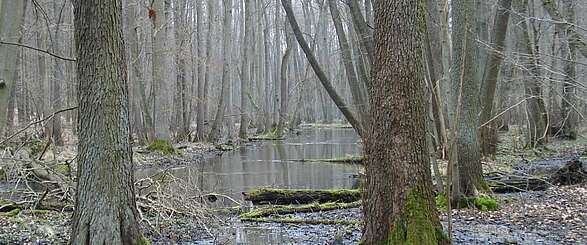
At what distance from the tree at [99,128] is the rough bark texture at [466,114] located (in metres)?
5.19

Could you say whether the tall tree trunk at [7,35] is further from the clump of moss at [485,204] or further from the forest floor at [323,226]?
the clump of moss at [485,204]

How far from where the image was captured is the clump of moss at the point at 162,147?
18167 millimetres

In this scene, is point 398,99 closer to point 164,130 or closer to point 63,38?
point 164,130

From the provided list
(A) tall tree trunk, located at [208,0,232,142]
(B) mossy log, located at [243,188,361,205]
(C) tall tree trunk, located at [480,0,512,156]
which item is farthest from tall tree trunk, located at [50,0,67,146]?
(C) tall tree trunk, located at [480,0,512,156]

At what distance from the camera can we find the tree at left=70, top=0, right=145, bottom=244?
493cm

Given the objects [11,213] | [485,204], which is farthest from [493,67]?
[11,213]

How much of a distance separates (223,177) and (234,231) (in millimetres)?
6333

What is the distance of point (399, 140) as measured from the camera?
16.5ft

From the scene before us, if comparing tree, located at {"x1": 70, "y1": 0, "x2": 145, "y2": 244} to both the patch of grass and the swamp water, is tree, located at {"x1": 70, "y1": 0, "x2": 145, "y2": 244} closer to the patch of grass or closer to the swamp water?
the swamp water

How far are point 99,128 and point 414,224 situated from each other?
296 cm

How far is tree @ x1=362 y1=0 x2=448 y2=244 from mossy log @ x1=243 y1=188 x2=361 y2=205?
180 inches

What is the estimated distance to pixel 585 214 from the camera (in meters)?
7.52

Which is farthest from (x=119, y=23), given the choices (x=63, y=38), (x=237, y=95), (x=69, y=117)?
(x=237, y=95)

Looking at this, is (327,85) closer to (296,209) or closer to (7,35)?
(296,209)
